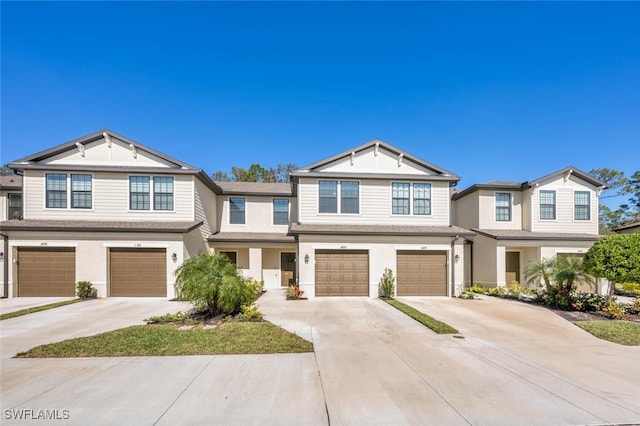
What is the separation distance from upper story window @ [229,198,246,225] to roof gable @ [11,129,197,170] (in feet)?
14.1

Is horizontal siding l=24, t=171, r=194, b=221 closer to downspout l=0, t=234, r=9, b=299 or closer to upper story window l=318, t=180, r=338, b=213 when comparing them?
downspout l=0, t=234, r=9, b=299

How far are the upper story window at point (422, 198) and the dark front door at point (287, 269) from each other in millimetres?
7985

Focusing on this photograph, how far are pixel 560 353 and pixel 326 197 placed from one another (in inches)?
417

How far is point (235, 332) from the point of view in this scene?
7.55 meters

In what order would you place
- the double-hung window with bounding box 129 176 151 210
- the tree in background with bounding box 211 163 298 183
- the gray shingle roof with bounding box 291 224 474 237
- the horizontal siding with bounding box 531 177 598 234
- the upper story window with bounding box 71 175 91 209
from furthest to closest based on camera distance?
the tree in background with bounding box 211 163 298 183 → the horizontal siding with bounding box 531 177 598 234 → the double-hung window with bounding box 129 176 151 210 → the upper story window with bounding box 71 175 91 209 → the gray shingle roof with bounding box 291 224 474 237

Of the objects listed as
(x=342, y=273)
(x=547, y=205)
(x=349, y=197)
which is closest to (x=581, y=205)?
(x=547, y=205)

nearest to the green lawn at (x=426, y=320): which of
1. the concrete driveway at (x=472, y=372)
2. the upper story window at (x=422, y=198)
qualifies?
Result: the concrete driveway at (x=472, y=372)

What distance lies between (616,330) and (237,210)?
57.6 feet

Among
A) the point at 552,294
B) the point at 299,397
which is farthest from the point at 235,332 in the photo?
the point at 552,294

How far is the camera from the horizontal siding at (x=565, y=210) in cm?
1622

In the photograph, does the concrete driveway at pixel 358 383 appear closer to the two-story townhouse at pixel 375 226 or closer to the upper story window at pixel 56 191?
the two-story townhouse at pixel 375 226

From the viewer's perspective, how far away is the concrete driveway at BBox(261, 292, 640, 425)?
3.97m

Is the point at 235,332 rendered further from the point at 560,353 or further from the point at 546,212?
the point at 546,212

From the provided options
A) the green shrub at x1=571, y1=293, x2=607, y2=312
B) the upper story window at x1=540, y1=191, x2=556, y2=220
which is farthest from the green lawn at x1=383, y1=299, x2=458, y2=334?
Answer: the upper story window at x1=540, y1=191, x2=556, y2=220
